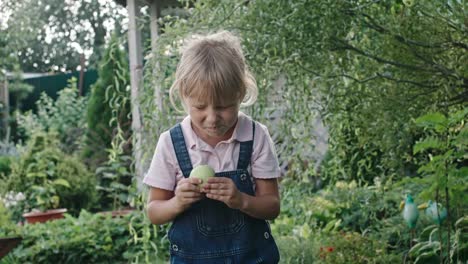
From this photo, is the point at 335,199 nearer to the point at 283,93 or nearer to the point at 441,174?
the point at 283,93

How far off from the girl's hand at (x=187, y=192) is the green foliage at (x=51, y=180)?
240 inches

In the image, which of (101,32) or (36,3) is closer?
(36,3)

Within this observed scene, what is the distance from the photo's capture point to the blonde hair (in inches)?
85.7

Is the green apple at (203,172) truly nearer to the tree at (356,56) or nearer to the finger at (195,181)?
the finger at (195,181)

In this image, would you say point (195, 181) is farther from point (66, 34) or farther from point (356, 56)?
point (66, 34)

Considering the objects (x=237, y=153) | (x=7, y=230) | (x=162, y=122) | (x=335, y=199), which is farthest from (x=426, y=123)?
(x=7, y=230)

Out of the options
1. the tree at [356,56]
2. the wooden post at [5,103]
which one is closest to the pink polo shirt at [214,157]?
the tree at [356,56]

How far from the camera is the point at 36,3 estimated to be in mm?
21047

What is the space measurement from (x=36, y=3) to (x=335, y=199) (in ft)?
55.3

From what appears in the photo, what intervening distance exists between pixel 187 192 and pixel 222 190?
100mm

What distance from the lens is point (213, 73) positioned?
2.21m

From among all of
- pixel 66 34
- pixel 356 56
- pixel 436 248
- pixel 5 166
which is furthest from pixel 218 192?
pixel 66 34

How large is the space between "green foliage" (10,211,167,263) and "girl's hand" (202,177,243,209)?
361cm

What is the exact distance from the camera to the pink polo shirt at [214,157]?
7.63 ft
